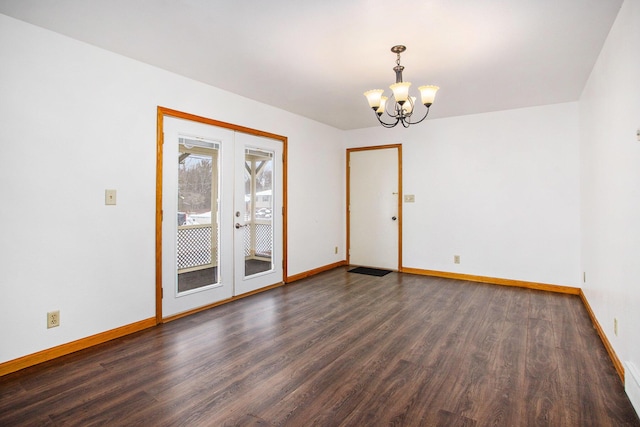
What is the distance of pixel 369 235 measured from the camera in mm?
6055

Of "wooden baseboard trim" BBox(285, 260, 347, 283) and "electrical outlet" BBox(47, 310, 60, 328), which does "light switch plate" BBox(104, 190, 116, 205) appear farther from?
"wooden baseboard trim" BBox(285, 260, 347, 283)

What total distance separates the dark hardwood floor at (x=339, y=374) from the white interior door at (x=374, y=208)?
217 centimetres

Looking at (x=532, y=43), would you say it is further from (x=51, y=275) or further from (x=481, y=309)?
(x=51, y=275)

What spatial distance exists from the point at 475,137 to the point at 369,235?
2356 mm

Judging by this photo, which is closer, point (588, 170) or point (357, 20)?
point (357, 20)

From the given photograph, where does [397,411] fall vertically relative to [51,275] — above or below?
below

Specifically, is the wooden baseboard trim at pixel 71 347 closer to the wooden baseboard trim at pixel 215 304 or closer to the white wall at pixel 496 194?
the wooden baseboard trim at pixel 215 304

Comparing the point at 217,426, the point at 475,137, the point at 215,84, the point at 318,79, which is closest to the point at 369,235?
the point at 475,137

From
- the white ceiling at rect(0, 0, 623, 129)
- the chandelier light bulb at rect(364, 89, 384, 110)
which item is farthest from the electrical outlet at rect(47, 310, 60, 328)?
the chandelier light bulb at rect(364, 89, 384, 110)

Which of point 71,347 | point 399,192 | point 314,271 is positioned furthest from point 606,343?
point 71,347

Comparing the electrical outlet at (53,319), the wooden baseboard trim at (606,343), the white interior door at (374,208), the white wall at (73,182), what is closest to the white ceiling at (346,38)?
the white wall at (73,182)

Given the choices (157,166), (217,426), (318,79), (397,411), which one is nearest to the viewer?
(217,426)

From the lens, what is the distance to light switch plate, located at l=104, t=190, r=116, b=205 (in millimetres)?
2904

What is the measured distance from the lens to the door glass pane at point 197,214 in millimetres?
3557
